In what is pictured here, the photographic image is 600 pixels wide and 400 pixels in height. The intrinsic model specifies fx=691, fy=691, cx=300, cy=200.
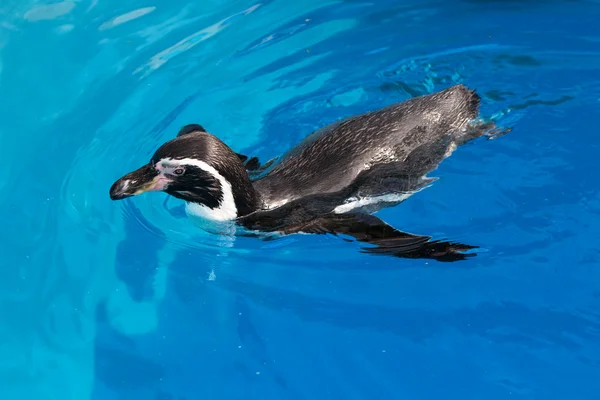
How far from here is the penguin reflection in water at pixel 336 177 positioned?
3240mm

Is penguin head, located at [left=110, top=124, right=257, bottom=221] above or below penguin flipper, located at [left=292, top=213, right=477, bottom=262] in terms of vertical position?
above

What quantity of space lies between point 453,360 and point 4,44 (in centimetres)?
414

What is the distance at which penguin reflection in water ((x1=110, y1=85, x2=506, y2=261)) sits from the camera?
10.6 feet

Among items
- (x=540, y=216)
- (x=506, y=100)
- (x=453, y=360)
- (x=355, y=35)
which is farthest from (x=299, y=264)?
(x=355, y=35)

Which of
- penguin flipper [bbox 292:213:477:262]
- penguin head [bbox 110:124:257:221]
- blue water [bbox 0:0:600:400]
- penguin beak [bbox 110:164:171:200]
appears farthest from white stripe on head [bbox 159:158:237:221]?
penguin flipper [bbox 292:213:477:262]

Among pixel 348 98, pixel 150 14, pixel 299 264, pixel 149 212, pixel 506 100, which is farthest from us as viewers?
pixel 150 14

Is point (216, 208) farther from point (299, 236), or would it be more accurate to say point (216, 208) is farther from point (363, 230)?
point (363, 230)

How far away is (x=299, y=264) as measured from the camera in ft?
11.8

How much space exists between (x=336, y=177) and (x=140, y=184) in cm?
95

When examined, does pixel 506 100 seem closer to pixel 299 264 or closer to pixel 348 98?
pixel 348 98

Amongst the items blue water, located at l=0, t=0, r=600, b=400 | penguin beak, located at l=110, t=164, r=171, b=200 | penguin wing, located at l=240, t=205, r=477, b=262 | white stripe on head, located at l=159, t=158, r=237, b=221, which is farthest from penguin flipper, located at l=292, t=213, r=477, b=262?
penguin beak, located at l=110, t=164, r=171, b=200

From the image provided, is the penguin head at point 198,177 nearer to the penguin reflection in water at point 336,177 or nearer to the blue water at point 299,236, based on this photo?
the penguin reflection in water at point 336,177

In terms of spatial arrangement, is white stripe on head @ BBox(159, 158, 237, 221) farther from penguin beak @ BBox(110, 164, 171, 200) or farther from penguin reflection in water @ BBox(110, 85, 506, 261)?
penguin beak @ BBox(110, 164, 171, 200)

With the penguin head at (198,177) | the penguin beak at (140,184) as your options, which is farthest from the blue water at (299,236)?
the penguin beak at (140,184)
